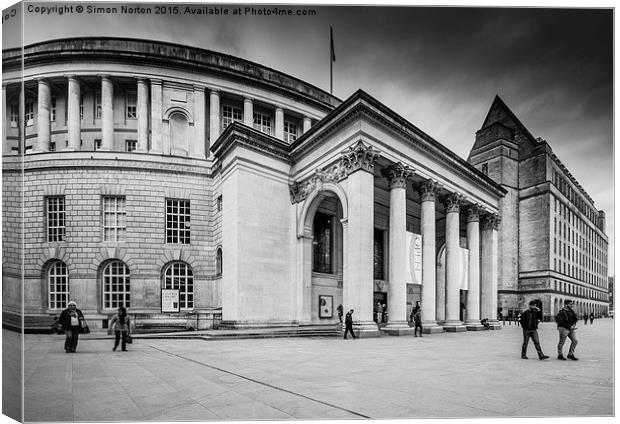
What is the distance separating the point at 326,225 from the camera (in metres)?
29.1

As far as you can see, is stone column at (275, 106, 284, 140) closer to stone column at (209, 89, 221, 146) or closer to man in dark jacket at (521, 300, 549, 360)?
stone column at (209, 89, 221, 146)

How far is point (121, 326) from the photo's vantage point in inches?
524

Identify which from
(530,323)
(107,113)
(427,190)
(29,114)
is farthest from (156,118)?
(530,323)

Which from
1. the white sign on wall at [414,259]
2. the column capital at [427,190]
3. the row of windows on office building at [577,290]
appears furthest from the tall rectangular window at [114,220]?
the column capital at [427,190]

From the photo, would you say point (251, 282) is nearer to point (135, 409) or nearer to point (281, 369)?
point (281, 369)

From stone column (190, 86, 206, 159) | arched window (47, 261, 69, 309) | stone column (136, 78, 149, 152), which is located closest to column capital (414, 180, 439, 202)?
stone column (190, 86, 206, 159)

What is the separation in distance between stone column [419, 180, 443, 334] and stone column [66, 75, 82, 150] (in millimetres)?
20080

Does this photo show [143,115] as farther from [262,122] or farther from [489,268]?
[489,268]

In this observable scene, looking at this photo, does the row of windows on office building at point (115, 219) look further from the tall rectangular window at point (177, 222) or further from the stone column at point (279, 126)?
the stone column at point (279, 126)

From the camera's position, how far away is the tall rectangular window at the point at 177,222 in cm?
1762

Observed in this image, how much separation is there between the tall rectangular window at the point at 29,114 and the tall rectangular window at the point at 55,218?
234 centimetres

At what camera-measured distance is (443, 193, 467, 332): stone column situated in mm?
29622

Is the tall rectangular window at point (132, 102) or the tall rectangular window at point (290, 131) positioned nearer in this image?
the tall rectangular window at point (132, 102)

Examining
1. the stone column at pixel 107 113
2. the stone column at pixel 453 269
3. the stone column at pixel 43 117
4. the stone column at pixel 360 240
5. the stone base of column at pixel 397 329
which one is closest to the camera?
the stone column at pixel 43 117
